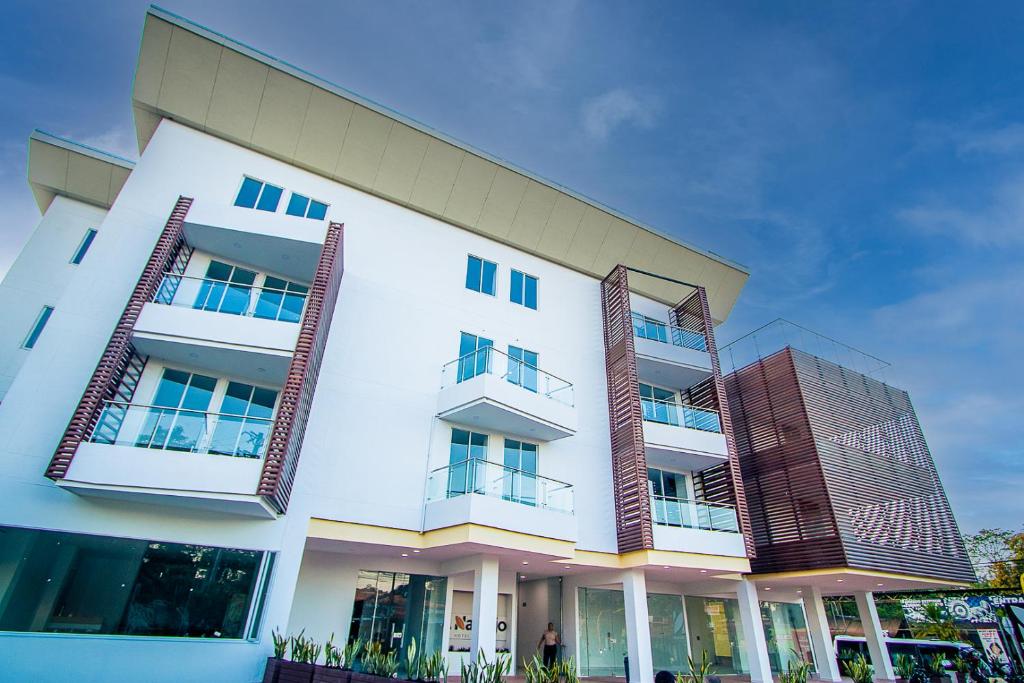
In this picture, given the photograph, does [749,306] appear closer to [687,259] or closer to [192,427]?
[687,259]

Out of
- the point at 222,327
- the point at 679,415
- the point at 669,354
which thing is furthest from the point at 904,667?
the point at 222,327

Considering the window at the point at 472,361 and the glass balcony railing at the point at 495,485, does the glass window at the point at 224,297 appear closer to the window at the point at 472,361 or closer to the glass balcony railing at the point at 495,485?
the window at the point at 472,361

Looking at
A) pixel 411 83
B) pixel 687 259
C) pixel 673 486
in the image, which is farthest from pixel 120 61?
pixel 673 486

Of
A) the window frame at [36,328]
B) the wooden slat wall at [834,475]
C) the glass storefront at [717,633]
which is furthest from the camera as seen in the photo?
the glass storefront at [717,633]

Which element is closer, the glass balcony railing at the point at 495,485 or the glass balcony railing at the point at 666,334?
the glass balcony railing at the point at 495,485

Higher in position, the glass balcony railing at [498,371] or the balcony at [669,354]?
the balcony at [669,354]

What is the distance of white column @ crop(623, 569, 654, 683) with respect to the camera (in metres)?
12.3

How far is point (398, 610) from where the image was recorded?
12.5m

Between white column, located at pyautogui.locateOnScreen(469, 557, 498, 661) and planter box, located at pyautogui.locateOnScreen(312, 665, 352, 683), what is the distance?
3476mm

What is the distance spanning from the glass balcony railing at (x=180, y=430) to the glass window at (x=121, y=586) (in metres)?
1.84

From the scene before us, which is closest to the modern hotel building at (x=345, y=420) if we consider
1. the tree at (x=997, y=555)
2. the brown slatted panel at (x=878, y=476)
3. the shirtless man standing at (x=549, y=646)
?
the brown slatted panel at (x=878, y=476)

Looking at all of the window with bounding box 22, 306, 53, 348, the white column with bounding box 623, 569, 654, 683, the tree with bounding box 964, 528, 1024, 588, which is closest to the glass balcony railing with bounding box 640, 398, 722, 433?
the white column with bounding box 623, 569, 654, 683

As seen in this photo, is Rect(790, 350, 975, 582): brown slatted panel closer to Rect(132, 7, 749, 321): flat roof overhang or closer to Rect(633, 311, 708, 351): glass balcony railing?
Rect(633, 311, 708, 351): glass balcony railing

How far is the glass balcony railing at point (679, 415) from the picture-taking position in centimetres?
1596
